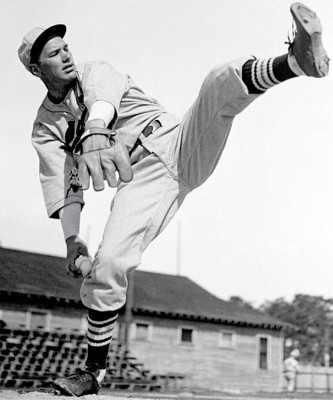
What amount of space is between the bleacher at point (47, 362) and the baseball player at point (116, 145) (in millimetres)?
13464

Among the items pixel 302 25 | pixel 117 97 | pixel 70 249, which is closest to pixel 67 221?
pixel 70 249

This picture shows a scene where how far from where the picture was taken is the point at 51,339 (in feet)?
73.7

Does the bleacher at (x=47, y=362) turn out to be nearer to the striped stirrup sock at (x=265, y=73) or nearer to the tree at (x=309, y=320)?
the striped stirrup sock at (x=265, y=73)

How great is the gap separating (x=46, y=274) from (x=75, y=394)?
28219 mm

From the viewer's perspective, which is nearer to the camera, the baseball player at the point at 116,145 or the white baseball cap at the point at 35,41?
the baseball player at the point at 116,145

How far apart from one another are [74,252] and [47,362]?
671 inches

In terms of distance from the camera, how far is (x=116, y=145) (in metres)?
2.96

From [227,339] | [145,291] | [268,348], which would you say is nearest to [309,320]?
A: [268,348]

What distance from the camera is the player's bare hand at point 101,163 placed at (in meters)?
2.85

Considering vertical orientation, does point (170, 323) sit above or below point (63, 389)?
above

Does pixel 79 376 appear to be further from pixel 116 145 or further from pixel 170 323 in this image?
pixel 170 323

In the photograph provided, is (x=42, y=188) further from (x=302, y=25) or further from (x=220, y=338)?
(x=220, y=338)

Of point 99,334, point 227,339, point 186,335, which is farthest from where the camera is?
point 227,339

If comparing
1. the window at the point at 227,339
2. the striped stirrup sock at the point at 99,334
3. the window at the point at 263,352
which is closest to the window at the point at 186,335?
the window at the point at 227,339
